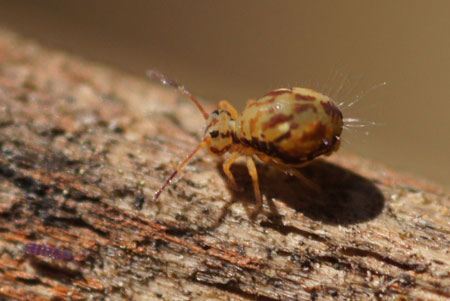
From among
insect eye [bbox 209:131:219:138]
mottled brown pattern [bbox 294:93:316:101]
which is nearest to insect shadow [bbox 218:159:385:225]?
insect eye [bbox 209:131:219:138]

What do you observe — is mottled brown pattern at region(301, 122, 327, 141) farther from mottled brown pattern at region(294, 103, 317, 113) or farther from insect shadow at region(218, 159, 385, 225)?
insect shadow at region(218, 159, 385, 225)

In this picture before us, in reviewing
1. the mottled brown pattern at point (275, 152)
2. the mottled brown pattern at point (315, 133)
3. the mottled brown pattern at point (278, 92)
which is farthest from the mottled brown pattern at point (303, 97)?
the mottled brown pattern at point (275, 152)

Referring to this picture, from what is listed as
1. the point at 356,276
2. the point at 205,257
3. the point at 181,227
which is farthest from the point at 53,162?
the point at 356,276

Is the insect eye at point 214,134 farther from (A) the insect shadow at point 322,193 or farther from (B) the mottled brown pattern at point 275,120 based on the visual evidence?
(B) the mottled brown pattern at point 275,120

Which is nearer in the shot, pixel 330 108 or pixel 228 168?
pixel 330 108

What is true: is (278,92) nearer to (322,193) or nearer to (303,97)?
(303,97)

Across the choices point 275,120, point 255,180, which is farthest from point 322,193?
point 275,120

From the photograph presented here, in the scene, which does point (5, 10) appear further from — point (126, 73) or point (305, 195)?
point (305, 195)
